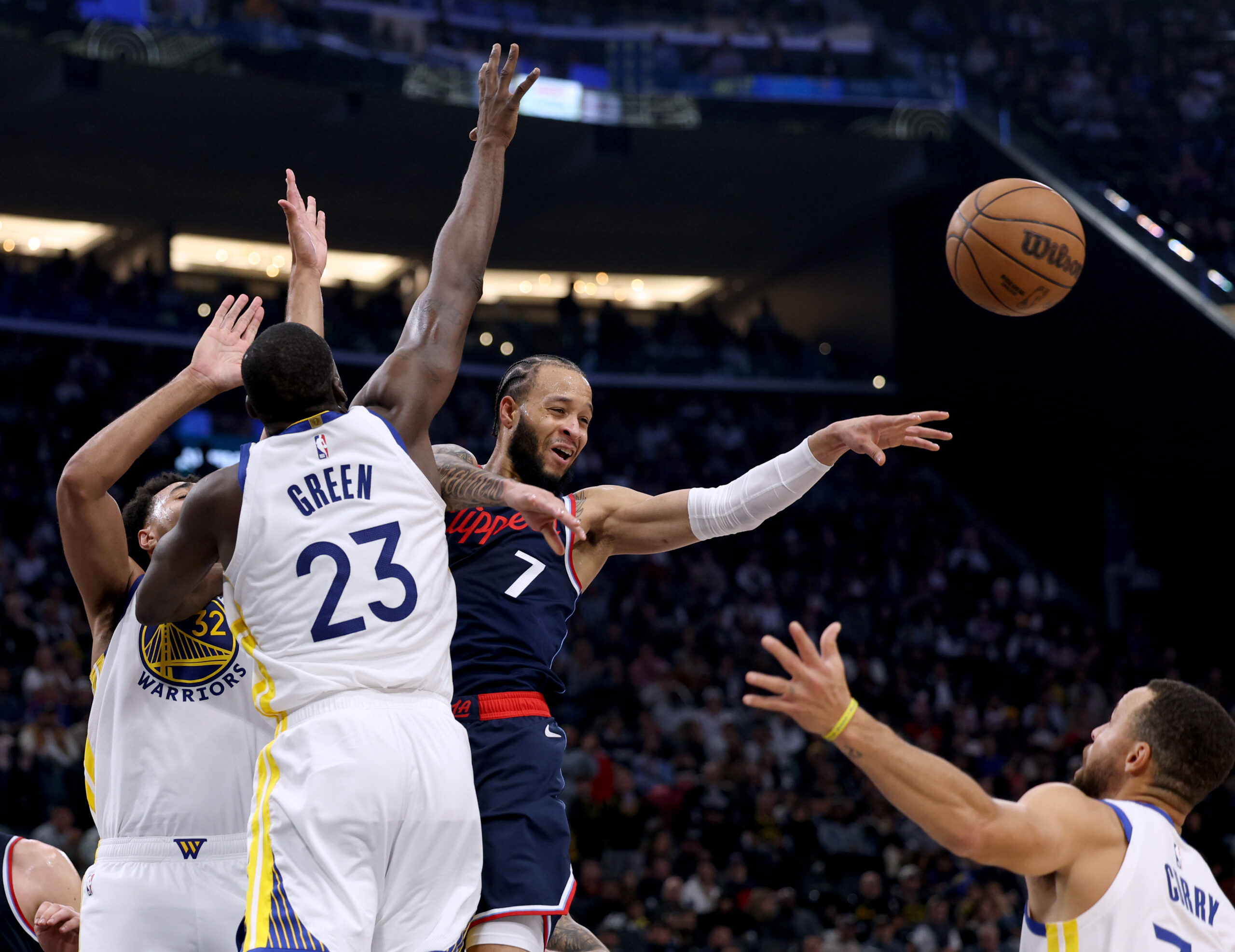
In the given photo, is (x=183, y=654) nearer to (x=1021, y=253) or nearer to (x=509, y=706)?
(x=509, y=706)

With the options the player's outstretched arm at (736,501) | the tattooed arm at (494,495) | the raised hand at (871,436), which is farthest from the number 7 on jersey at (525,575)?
the raised hand at (871,436)

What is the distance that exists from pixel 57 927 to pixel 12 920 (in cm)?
24

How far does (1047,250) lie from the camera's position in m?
5.88

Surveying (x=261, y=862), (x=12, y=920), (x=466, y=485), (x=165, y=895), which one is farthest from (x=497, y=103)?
(x=12, y=920)

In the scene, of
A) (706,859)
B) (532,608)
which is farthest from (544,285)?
(532,608)

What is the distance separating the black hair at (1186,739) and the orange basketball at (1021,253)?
2.79 meters

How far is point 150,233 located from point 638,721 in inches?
551

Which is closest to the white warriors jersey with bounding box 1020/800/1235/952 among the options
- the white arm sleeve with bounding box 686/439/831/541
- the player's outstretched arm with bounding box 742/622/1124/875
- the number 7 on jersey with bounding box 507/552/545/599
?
the player's outstretched arm with bounding box 742/622/1124/875

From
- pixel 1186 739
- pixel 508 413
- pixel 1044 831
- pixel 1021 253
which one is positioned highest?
pixel 1021 253

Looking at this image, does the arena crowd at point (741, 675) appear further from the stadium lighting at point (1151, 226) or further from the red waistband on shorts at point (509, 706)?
the red waistband on shorts at point (509, 706)

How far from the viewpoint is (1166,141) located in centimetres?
2047

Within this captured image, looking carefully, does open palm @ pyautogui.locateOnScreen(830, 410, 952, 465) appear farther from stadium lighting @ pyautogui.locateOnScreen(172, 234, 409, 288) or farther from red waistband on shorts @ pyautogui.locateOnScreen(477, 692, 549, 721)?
stadium lighting @ pyautogui.locateOnScreen(172, 234, 409, 288)

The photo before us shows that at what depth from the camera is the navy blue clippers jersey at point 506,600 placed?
3.90 metres

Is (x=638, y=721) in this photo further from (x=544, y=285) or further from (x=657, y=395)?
(x=544, y=285)
